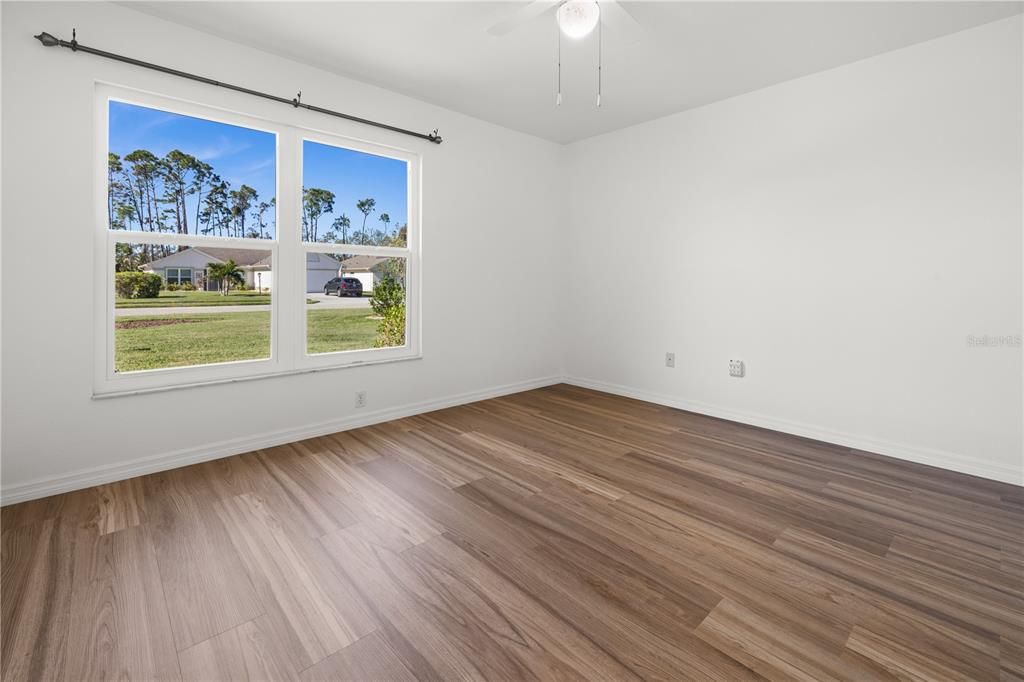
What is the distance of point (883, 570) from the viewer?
6.04ft

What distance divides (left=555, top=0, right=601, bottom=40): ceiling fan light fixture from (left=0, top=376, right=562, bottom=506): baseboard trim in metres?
2.84

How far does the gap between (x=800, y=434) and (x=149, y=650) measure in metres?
3.77

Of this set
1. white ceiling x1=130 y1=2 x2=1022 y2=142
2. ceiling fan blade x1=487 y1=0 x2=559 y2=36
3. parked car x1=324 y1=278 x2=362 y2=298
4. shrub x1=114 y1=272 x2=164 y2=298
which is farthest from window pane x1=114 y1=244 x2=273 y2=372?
ceiling fan blade x1=487 y1=0 x2=559 y2=36

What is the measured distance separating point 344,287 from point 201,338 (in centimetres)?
99

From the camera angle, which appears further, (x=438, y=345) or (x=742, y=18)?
(x=438, y=345)

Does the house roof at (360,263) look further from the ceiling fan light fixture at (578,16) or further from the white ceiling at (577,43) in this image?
the ceiling fan light fixture at (578,16)

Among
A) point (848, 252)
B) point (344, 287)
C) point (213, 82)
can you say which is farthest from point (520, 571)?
point (213, 82)

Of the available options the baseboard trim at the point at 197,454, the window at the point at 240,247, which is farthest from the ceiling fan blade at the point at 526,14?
the baseboard trim at the point at 197,454

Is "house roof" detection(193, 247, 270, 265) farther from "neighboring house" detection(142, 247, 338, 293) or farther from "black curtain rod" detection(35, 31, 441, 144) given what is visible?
"black curtain rod" detection(35, 31, 441, 144)

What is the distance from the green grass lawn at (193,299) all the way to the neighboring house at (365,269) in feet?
2.00

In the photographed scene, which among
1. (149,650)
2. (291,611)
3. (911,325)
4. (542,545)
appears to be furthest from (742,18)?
(149,650)

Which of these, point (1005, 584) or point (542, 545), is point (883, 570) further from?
point (542, 545)

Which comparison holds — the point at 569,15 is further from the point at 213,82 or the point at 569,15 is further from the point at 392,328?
the point at 392,328

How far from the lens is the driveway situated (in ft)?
8.93
